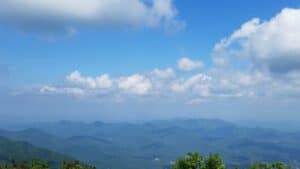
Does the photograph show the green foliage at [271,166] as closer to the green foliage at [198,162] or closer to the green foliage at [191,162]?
the green foliage at [198,162]

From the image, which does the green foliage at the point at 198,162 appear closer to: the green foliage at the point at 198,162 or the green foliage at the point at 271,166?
the green foliage at the point at 198,162

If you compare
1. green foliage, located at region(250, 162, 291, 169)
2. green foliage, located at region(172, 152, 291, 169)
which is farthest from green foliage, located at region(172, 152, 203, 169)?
green foliage, located at region(250, 162, 291, 169)

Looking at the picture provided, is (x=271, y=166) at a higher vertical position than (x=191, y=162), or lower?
lower

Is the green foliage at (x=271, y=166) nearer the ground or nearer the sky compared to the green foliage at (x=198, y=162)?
nearer the ground

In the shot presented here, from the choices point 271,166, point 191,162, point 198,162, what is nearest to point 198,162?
point 198,162

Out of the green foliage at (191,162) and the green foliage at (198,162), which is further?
the green foliage at (191,162)

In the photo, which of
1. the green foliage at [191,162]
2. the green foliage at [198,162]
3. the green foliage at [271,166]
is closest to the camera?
the green foliage at [271,166]

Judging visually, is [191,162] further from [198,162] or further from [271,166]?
[271,166]

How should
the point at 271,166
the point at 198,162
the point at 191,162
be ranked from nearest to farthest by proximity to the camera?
the point at 271,166
the point at 191,162
the point at 198,162

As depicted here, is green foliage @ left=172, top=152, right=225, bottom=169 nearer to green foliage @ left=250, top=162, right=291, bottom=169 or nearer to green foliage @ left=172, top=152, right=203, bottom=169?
green foliage @ left=172, top=152, right=203, bottom=169

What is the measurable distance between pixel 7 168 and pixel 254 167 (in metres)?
62.9

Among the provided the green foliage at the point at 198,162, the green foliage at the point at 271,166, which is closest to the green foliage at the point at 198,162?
the green foliage at the point at 198,162

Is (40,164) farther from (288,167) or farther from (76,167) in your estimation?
(288,167)

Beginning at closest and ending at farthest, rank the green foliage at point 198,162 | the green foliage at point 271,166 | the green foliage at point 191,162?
the green foliage at point 271,166
the green foliage at point 198,162
the green foliage at point 191,162
